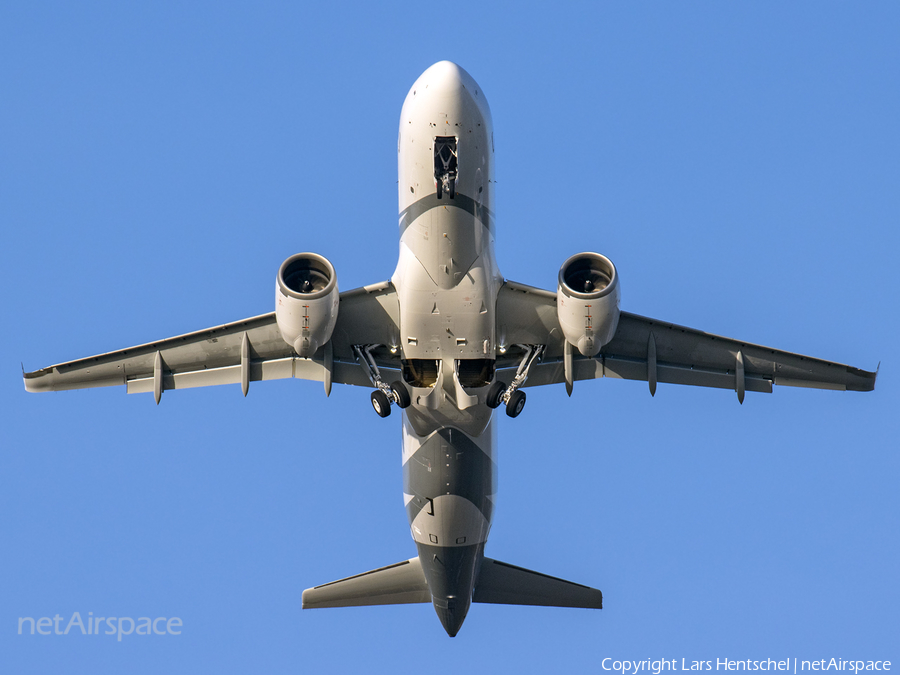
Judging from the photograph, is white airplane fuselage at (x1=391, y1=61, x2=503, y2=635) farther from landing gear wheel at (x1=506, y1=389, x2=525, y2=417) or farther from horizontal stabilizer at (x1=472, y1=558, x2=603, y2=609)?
horizontal stabilizer at (x1=472, y1=558, x2=603, y2=609)

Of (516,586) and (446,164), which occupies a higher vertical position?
(446,164)

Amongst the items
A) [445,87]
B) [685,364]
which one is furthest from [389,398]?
[685,364]

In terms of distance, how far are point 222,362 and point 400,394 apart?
175 inches

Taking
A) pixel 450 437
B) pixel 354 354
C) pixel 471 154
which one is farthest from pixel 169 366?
pixel 471 154

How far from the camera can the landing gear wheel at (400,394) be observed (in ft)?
78.9

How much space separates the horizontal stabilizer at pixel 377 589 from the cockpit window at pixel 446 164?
9629 millimetres

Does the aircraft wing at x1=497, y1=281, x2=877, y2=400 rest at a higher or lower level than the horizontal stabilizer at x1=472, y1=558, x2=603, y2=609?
higher

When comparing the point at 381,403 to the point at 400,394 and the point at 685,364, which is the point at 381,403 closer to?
the point at 400,394

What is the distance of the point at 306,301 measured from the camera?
22.8m

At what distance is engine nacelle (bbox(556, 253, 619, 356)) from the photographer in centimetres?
2306

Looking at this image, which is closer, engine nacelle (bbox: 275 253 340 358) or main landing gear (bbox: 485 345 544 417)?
engine nacelle (bbox: 275 253 340 358)

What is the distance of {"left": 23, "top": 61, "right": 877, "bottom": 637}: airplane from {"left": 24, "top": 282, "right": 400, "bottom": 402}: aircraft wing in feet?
0.10

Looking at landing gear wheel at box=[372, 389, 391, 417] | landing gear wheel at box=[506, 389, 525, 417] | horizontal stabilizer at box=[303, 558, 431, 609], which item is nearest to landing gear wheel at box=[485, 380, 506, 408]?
landing gear wheel at box=[506, 389, 525, 417]

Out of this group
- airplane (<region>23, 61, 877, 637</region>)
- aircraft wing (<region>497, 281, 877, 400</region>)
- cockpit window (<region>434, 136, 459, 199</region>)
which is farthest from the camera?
aircraft wing (<region>497, 281, 877, 400</region>)
